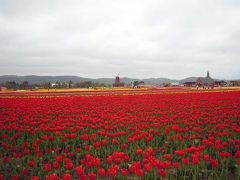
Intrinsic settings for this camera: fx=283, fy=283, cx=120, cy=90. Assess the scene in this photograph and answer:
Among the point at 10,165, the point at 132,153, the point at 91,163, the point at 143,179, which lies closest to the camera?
the point at 91,163

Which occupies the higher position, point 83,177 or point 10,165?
point 83,177

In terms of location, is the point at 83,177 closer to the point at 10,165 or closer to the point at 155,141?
the point at 10,165

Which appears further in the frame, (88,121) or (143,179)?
(88,121)

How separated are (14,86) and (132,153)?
269 feet

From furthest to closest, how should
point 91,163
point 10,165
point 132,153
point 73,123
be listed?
point 73,123 → point 132,153 → point 10,165 → point 91,163

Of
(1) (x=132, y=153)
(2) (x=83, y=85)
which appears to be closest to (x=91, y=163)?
(1) (x=132, y=153)

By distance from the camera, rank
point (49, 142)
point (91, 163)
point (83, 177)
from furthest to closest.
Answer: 1. point (49, 142)
2. point (91, 163)
3. point (83, 177)

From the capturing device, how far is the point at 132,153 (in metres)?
7.10

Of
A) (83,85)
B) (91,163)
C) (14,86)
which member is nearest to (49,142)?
(91,163)

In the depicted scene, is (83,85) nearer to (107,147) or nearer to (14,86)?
(14,86)

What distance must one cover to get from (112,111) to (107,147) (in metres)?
7.03

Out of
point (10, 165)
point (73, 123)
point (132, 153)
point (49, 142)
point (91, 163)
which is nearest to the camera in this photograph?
point (91, 163)

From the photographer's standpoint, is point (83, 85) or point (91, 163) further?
point (83, 85)

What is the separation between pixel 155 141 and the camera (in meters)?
8.59
